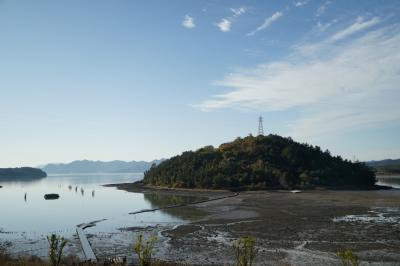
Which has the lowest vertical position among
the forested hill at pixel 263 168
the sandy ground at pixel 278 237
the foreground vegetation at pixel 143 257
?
the sandy ground at pixel 278 237

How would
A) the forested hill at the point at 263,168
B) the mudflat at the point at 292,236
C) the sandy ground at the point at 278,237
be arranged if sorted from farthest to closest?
the forested hill at the point at 263,168, the sandy ground at the point at 278,237, the mudflat at the point at 292,236

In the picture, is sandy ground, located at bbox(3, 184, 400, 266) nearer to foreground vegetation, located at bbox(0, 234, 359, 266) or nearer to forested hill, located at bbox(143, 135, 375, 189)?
foreground vegetation, located at bbox(0, 234, 359, 266)

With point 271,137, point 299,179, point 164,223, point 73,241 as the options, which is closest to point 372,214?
point 164,223

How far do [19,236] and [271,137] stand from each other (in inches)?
3579

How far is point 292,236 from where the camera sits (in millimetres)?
32250

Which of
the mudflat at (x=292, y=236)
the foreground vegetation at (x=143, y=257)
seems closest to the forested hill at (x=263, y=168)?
the mudflat at (x=292, y=236)

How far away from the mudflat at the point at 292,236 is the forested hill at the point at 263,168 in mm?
47738

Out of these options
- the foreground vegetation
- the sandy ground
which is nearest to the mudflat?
the sandy ground

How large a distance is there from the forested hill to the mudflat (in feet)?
157

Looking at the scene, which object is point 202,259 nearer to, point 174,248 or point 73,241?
point 174,248

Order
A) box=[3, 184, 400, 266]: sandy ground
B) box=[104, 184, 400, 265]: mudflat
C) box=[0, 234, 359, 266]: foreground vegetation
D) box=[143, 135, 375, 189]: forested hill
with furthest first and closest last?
box=[143, 135, 375, 189]: forested hill
box=[3, 184, 400, 266]: sandy ground
box=[104, 184, 400, 265]: mudflat
box=[0, 234, 359, 266]: foreground vegetation

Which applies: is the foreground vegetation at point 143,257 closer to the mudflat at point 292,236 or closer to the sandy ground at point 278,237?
the sandy ground at point 278,237

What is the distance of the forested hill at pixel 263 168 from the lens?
98.7 metres

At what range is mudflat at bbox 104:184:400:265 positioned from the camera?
25.1 metres
